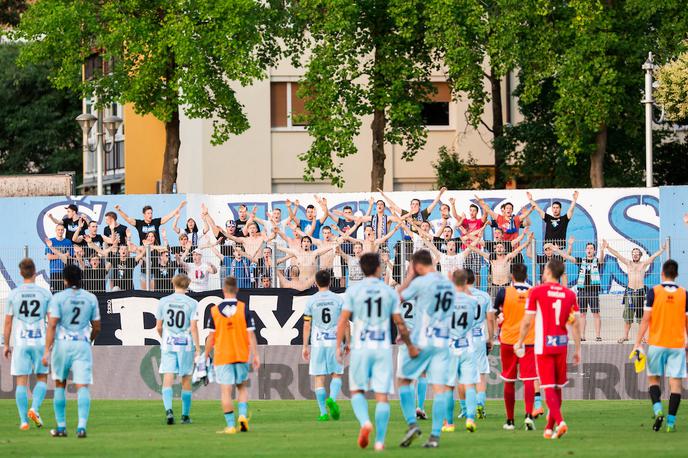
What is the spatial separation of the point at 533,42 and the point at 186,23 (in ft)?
31.1

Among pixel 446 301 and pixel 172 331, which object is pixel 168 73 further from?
pixel 446 301

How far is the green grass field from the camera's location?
14.1 metres

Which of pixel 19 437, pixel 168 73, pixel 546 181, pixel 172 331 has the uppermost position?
pixel 168 73

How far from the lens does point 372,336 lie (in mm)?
14016

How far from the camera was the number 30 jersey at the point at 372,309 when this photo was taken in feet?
45.8

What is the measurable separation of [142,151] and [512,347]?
4031 centimetres

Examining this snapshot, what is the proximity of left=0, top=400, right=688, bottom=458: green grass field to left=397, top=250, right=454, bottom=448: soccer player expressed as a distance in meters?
0.36

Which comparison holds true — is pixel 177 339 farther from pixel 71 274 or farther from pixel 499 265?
pixel 499 265

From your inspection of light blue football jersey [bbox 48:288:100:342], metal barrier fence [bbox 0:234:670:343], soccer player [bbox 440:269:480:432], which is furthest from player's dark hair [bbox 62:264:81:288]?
metal barrier fence [bbox 0:234:670:343]

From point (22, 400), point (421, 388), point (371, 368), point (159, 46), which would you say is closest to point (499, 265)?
point (421, 388)

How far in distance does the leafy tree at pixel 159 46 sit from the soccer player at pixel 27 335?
20919 millimetres

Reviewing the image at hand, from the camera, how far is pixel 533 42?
126 ft

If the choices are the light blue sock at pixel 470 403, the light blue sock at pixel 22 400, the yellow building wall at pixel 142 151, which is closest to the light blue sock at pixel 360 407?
the light blue sock at pixel 470 403

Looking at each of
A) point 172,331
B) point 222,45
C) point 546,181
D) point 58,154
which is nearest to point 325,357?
point 172,331
